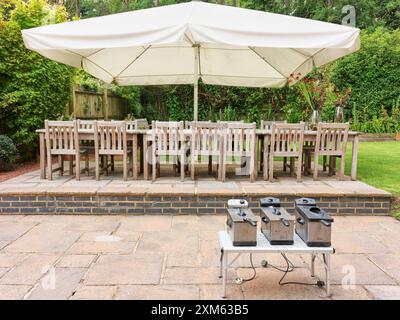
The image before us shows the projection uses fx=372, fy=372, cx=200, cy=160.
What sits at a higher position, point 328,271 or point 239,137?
point 239,137

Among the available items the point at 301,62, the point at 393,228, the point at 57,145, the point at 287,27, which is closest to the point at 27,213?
the point at 57,145

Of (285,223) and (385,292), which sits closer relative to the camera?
(285,223)

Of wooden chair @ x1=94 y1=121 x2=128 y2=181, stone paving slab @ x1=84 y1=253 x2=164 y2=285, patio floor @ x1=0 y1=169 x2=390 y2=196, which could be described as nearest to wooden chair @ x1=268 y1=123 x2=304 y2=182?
patio floor @ x1=0 y1=169 x2=390 y2=196

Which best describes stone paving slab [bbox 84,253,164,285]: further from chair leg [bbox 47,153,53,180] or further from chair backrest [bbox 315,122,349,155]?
chair backrest [bbox 315,122,349,155]

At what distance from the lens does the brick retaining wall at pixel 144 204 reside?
4207mm

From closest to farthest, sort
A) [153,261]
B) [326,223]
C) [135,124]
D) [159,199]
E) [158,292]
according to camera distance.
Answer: [326,223] < [158,292] < [153,261] < [159,199] < [135,124]

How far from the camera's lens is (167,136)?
15.9 feet

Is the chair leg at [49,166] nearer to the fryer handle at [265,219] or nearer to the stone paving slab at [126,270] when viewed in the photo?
the stone paving slab at [126,270]

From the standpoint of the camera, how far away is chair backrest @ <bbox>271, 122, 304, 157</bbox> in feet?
16.0

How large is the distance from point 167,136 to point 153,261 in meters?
2.25

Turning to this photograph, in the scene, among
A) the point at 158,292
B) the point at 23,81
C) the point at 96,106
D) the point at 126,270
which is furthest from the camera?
the point at 96,106

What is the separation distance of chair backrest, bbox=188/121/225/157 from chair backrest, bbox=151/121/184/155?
0.59 feet

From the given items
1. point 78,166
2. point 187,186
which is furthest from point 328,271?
point 78,166

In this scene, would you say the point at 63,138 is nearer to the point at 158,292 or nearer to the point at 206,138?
the point at 206,138
